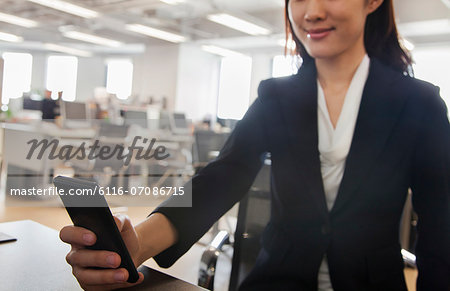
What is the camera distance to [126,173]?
21.1 ft

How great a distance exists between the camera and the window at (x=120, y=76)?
15659 millimetres

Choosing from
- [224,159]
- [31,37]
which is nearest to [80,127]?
[224,159]

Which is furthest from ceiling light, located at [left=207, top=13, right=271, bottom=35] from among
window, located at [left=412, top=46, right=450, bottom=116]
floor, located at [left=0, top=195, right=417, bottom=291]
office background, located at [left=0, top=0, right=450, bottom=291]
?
floor, located at [left=0, top=195, right=417, bottom=291]

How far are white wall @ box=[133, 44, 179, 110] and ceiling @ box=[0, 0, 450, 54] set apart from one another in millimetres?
379

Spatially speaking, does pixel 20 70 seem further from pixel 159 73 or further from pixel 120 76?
pixel 159 73

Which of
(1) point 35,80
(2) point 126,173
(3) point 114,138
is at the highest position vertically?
(1) point 35,80

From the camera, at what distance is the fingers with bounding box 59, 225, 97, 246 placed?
623 millimetres

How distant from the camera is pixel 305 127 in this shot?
82 centimetres

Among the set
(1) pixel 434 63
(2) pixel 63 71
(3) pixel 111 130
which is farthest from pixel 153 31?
(2) pixel 63 71

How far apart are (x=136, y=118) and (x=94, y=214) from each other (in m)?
6.71

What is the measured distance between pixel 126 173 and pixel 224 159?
19.0ft

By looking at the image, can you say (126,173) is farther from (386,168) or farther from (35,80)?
(35,80)

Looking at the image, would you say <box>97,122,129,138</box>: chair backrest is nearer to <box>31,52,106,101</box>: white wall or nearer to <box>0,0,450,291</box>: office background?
<box>0,0,450,291</box>: office background

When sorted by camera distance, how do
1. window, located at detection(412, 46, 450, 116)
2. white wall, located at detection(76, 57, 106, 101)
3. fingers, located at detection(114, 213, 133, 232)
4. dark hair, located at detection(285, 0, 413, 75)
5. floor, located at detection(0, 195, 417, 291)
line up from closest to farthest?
fingers, located at detection(114, 213, 133, 232) < dark hair, located at detection(285, 0, 413, 75) < floor, located at detection(0, 195, 417, 291) < window, located at detection(412, 46, 450, 116) < white wall, located at detection(76, 57, 106, 101)
